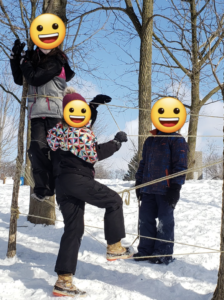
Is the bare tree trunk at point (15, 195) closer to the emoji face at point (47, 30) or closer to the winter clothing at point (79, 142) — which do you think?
the emoji face at point (47, 30)

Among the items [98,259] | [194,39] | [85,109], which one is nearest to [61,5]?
[85,109]

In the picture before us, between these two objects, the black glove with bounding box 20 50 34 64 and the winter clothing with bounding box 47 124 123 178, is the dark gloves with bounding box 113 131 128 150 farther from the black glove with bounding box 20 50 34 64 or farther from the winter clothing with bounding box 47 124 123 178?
the black glove with bounding box 20 50 34 64

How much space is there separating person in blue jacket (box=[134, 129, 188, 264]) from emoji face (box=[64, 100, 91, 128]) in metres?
1.00

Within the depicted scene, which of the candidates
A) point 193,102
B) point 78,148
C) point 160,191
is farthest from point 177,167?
point 193,102

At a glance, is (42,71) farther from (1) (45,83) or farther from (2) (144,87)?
(2) (144,87)

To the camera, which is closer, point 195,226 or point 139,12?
point 195,226

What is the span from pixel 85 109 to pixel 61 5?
2.30 m

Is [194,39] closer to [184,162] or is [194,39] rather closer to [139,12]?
[139,12]

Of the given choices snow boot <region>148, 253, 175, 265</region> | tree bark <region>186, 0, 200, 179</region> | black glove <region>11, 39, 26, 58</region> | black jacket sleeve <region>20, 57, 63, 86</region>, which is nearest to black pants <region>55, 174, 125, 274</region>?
snow boot <region>148, 253, 175, 265</region>

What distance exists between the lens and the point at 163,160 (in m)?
3.21

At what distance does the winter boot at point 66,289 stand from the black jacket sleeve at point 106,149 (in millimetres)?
1000

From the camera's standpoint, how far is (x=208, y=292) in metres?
2.61

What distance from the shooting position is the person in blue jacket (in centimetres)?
310

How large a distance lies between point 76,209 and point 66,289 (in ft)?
2.06
